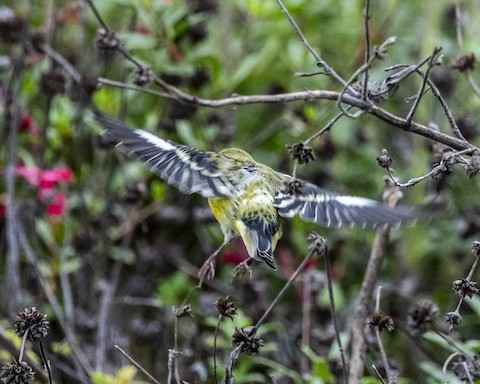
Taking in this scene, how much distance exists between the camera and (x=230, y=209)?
187 centimetres

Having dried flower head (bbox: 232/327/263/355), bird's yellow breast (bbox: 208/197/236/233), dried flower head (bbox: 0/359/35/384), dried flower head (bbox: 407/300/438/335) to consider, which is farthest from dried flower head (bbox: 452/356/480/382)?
dried flower head (bbox: 0/359/35/384)

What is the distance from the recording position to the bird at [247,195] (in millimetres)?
1577

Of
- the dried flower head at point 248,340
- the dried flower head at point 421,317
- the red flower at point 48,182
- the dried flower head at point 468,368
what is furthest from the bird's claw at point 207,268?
the red flower at point 48,182

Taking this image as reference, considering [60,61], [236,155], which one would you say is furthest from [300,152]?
[60,61]

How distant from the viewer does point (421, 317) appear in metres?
1.55

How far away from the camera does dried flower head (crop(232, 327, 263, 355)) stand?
4.50 feet

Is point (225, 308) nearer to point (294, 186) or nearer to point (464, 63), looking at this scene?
point (294, 186)

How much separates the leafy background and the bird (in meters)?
0.52

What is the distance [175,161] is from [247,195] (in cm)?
24

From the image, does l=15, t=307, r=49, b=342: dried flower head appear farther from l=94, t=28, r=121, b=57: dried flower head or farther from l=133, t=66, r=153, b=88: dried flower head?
l=94, t=28, r=121, b=57: dried flower head

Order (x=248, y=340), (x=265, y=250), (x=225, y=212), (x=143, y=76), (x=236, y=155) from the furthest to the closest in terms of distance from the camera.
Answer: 1. (x=236, y=155)
2. (x=225, y=212)
3. (x=143, y=76)
4. (x=265, y=250)
5. (x=248, y=340)

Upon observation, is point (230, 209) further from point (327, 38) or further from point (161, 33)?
point (327, 38)

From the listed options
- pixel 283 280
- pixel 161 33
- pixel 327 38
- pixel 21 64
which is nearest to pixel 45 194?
pixel 21 64

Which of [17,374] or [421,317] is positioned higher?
[421,317]
